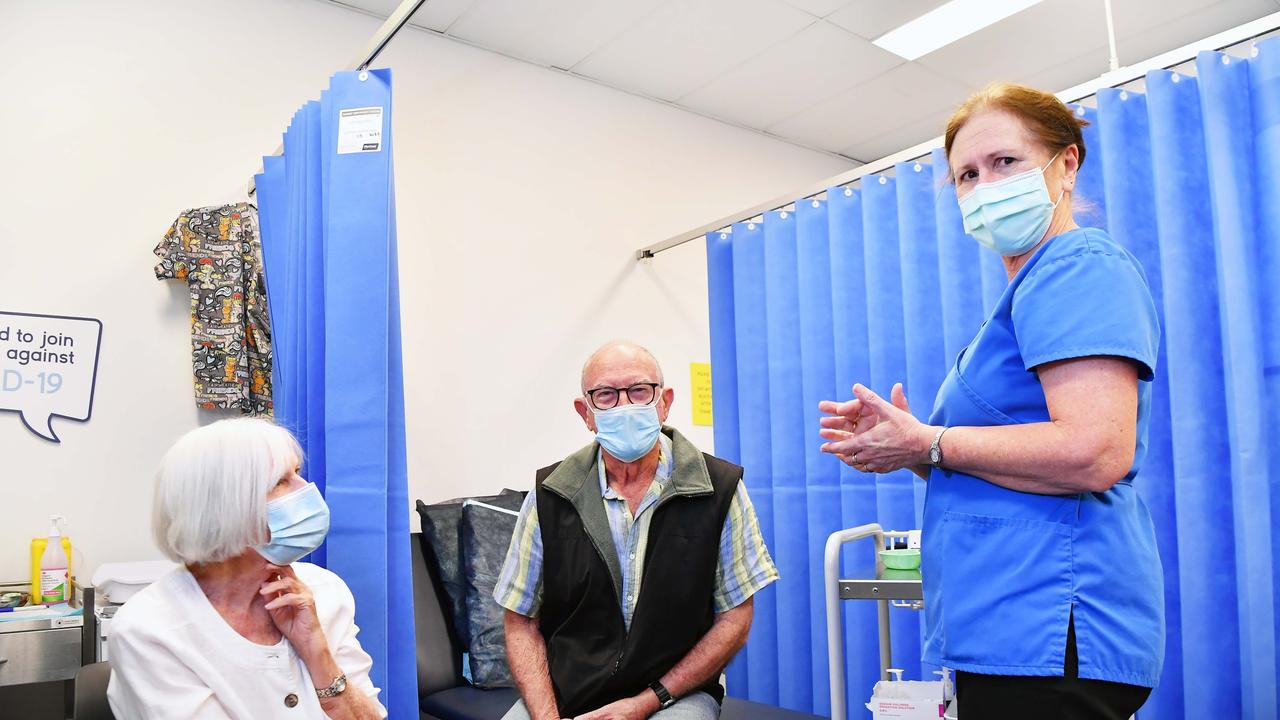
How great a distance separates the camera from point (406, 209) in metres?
3.54

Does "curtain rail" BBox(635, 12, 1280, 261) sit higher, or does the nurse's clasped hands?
"curtain rail" BBox(635, 12, 1280, 261)

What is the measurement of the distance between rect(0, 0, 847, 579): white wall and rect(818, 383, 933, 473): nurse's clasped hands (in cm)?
250

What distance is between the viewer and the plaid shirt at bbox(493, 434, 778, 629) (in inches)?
82.8

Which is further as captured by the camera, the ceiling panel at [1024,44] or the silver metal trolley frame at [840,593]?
the ceiling panel at [1024,44]

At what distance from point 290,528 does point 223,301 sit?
5.17ft

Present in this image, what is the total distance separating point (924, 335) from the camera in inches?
106

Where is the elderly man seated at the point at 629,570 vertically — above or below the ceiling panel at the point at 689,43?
below

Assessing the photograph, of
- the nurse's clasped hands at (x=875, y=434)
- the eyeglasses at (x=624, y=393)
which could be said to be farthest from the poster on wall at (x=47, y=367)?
the nurse's clasped hands at (x=875, y=434)

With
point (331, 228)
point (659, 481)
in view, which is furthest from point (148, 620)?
point (659, 481)

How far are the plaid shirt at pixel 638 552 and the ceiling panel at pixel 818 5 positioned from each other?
7.00 ft

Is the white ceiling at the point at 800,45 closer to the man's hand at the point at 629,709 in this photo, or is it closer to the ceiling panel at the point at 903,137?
the ceiling panel at the point at 903,137

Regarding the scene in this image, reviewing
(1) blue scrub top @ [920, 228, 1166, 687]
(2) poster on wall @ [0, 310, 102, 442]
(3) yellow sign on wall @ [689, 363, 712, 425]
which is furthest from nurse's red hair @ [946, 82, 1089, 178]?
(3) yellow sign on wall @ [689, 363, 712, 425]

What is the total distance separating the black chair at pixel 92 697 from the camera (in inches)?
64.3

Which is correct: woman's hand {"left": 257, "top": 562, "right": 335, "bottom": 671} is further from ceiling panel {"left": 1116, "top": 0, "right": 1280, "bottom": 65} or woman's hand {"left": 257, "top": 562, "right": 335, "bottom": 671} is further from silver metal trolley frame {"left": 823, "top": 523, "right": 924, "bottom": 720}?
ceiling panel {"left": 1116, "top": 0, "right": 1280, "bottom": 65}
